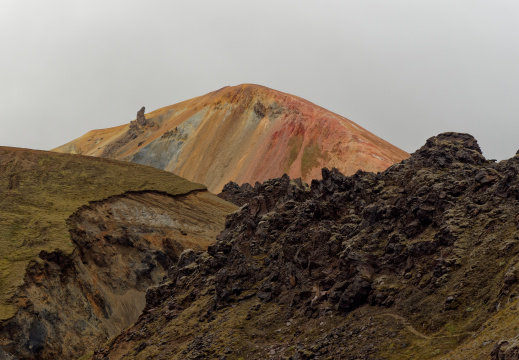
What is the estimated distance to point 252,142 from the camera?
15838cm

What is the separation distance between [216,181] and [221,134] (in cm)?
2229

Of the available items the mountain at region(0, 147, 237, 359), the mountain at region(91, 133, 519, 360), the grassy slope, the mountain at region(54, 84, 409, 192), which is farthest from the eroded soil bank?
the mountain at region(54, 84, 409, 192)

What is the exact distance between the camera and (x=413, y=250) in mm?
37812

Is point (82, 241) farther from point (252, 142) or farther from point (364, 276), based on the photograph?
point (252, 142)

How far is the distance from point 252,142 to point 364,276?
121372mm

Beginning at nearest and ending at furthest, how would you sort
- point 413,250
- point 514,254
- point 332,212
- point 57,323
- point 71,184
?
point 514,254, point 413,250, point 332,212, point 57,323, point 71,184

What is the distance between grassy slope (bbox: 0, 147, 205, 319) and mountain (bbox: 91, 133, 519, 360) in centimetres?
1907

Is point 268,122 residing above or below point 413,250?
above

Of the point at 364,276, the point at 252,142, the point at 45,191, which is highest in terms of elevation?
the point at 252,142

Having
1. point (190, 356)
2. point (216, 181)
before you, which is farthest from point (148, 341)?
point (216, 181)

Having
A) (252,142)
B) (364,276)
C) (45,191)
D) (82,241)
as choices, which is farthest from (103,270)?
(252,142)

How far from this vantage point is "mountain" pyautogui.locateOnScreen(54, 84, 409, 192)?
139 metres

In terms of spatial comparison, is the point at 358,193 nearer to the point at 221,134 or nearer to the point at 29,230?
the point at 29,230

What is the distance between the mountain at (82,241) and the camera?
199 feet
